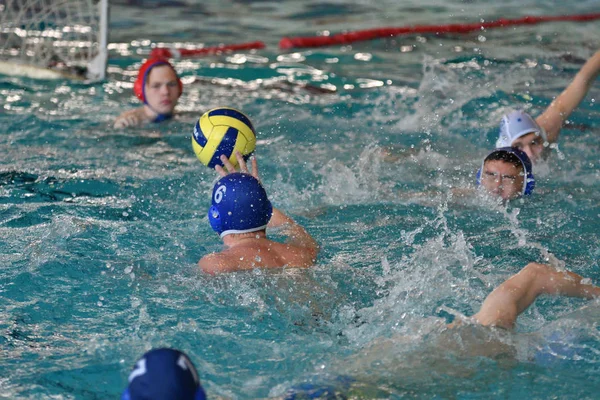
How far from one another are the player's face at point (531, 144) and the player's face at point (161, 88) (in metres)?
2.62

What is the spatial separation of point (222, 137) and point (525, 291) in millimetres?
1819

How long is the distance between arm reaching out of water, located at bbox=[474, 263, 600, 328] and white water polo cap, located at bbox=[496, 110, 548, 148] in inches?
97.9

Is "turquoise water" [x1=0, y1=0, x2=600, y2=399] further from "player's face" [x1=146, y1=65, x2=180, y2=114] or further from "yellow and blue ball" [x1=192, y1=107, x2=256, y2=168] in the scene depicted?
"yellow and blue ball" [x1=192, y1=107, x2=256, y2=168]

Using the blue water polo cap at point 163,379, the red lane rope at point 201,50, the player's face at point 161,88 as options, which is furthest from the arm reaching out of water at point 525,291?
the red lane rope at point 201,50

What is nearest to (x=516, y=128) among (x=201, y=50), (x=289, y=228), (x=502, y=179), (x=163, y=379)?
(x=502, y=179)

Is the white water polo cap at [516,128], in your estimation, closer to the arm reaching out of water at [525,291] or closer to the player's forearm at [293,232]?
the player's forearm at [293,232]

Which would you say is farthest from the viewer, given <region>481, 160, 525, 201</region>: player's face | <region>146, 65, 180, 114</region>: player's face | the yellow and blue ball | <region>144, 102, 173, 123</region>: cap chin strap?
<region>144, 102, 173, 123</region>: cap chin strap

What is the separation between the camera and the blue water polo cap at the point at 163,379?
175 cm

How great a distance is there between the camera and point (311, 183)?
5.05 metres

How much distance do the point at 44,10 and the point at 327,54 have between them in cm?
351

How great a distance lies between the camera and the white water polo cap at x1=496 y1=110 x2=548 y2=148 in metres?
Result: 5.32

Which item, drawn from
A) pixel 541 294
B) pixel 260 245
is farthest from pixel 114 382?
pixel 541 294

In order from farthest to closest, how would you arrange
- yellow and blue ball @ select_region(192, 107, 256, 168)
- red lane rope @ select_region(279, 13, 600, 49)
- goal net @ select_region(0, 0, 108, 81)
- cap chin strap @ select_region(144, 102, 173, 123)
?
1. red lane rope @ select_region(279, 13, 600, 49)
2. goal net @ select_region(0, 0, 108, 81)
3. cap chin strap @ select_region(144, 102, 173, 123)
4. yellow and blue ball @ select_region(192, 107, 256, 168)

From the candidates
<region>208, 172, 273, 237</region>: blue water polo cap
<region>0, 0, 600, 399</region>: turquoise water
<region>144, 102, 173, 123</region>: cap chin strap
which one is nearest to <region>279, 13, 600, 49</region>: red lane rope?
<region>0, 0, 600, 399</region>: turquoise water
